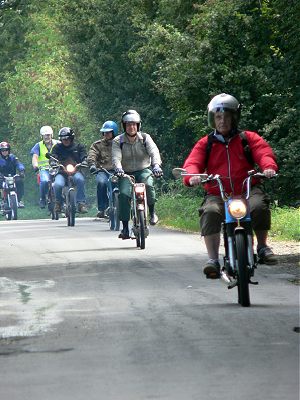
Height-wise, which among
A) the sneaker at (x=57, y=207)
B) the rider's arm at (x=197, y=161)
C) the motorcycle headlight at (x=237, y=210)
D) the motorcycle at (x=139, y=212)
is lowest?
the sneaker at (x=57, y=207)

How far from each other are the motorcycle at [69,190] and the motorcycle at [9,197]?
30.2ft

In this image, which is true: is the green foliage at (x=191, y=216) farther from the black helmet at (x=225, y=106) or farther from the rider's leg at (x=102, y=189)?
the black helmet at (x=225, y=106)

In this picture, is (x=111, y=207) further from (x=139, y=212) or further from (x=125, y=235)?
(x=139, y=212)

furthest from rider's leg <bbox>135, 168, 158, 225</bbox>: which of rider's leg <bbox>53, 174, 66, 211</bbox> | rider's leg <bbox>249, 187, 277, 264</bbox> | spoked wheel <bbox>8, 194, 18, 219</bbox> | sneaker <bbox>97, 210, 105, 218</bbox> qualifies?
spoked wheel <bbox>8, 194, 18, 219</bbox>

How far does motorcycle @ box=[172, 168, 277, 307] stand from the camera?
39.5 feet

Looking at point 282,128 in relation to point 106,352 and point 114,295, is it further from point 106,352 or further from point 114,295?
point 106,352

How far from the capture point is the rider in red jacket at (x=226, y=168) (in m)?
12.6

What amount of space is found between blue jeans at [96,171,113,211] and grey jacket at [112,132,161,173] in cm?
530

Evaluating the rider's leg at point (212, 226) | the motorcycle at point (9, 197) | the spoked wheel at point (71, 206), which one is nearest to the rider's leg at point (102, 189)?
the spoked wheel at point (71, 206)

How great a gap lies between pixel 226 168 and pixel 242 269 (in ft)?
3.82

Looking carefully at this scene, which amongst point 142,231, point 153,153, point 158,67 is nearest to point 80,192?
A: point 158,67

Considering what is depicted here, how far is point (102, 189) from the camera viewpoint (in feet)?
88.2

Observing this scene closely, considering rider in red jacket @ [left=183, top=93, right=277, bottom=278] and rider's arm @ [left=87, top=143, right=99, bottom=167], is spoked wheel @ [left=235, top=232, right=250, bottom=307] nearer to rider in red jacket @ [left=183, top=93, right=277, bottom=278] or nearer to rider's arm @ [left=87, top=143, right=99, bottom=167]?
rider in red jacket @ [left=183, top=93, right=277, bottom=278]

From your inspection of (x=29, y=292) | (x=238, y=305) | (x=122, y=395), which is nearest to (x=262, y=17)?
(x=29, y=292)
